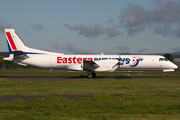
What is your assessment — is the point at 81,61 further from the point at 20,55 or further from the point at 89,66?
the point at 20,55

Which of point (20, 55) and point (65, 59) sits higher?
point (20, 55)

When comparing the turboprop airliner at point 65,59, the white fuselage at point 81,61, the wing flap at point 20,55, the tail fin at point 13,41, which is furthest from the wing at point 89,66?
the tail fin at point 13,41

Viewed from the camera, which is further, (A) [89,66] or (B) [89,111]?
(A) [89,66]

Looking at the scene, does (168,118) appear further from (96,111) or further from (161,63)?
(161,63)

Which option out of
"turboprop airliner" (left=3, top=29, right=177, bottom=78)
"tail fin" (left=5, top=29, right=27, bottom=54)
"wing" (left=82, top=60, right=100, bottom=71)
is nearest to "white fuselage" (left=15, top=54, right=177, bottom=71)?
"turboprop airliner" (left=3, top=29, right=177, bottom=78)

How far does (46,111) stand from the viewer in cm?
909

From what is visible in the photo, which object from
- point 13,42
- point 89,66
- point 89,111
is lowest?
point 89,111

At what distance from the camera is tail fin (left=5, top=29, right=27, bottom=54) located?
1196 inches

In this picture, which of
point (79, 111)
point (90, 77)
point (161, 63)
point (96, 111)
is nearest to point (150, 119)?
point (96, 111)

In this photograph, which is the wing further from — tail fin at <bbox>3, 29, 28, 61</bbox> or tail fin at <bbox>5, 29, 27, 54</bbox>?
tail fin at <bbox>5, 29, 27, 54</bbox>

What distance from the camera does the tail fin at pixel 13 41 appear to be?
99.7 ft

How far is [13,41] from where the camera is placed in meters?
30.6

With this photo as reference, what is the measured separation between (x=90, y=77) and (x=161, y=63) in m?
11.7

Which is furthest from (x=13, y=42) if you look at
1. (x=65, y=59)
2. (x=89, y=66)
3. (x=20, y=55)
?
(x=89, y=66)
